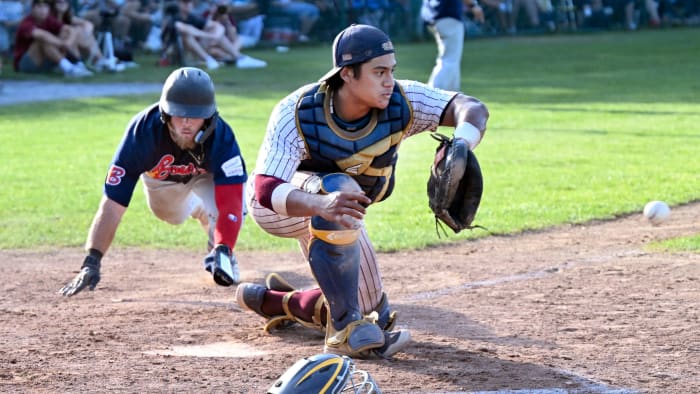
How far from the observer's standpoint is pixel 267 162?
4.53 m

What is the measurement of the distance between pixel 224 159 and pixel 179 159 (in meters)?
0.31

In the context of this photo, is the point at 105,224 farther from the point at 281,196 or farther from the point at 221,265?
the point at 281,196

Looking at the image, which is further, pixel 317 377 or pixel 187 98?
pixel 187 98

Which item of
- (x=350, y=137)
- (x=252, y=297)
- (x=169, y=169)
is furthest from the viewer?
(x=169, y=169)

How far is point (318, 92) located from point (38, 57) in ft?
57.0

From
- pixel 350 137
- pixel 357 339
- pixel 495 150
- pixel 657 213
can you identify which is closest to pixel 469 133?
pixel 350 137

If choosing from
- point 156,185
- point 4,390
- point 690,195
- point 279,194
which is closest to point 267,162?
point 279,194

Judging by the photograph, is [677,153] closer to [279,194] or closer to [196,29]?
[279,194]

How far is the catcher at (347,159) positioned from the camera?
453 centimetres

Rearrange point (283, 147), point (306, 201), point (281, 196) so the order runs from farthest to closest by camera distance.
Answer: point (283, 147)
point (281, 196)
point (306, 201)

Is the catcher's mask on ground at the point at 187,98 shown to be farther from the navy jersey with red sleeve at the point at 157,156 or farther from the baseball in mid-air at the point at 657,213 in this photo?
the baseball in mid-air at the point at 657,213

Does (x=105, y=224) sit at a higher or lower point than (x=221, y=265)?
higher

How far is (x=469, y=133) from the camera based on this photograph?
4652 millimetres

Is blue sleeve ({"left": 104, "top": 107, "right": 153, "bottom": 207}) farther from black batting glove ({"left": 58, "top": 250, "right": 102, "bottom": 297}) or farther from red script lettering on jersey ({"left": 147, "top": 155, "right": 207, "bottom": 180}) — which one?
black batting glove ({"left": 58, "top": 250, "right": 102, "bottom": 297})
